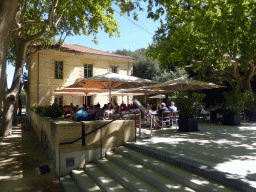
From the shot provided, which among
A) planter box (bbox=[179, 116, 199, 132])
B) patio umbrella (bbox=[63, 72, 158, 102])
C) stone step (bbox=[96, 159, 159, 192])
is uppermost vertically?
patio umbrella (bbox=[63, 72, 158, 102])

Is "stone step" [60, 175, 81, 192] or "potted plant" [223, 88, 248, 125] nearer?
"stone step" [60, 175, 81, 192]

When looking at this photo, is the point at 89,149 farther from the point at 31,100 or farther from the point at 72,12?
the point at 31,100

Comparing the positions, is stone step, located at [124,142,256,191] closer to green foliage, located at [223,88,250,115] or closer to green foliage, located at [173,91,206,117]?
green foliage, located at [173,91,206,117]

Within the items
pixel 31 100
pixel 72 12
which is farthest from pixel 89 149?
pixel 31 100

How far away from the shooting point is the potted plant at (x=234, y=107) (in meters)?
9.48

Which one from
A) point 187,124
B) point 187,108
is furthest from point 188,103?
point 187,124

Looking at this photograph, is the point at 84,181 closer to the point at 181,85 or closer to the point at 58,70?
the point at 181,85

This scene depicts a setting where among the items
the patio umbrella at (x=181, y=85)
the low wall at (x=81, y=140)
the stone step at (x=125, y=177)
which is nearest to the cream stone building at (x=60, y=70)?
the patio umbrella at (x=181, y=85)

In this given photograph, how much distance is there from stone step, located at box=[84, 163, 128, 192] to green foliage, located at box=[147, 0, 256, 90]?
26.2 feet

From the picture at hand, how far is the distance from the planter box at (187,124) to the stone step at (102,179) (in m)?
4.26

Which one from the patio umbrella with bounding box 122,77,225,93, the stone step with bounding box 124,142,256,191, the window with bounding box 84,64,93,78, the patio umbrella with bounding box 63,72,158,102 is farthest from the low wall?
the window with bounding box 84,64,93,78

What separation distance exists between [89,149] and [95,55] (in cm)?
1625

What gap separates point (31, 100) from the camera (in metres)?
18.1

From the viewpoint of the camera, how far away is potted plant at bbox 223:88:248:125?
948 cm
